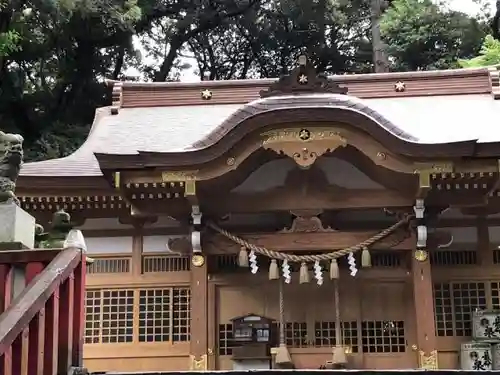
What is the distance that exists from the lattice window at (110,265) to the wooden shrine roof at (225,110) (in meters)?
1.30

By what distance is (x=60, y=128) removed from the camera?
20047mm

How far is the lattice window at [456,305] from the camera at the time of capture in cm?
868

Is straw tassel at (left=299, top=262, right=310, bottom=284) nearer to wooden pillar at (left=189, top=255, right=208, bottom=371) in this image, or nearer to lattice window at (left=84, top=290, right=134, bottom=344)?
wooden pillar at (left=189, top=255, right=208, bottom=371)

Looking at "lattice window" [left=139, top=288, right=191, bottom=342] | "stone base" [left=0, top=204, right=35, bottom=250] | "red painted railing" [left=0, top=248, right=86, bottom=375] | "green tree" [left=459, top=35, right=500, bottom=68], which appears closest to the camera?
"red painted railing" [left=0, top=248, right=86, bottom=375]

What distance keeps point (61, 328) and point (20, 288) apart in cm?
40

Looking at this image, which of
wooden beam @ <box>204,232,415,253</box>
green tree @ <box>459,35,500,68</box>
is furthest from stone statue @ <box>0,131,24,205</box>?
green tree @ <box>459,35,500,68</box>

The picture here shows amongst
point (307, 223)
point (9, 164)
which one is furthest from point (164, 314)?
point (9, 164)

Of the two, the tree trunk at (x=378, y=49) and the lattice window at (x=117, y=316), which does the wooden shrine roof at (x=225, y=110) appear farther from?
the tree trunk at (x=378, y=49)

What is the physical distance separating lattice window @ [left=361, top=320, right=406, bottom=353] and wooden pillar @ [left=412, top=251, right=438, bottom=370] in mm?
356

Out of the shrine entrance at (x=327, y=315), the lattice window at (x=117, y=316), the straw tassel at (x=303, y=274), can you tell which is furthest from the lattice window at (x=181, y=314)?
the straw tassel at (x=303, y=274)

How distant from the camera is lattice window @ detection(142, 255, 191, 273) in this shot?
914cm

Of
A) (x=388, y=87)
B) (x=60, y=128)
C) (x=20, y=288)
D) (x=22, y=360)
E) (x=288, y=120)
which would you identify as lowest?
(x=22, y=360)

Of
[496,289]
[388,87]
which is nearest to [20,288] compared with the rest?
[496,289]

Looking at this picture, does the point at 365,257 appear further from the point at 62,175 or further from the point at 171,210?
the point at 62,175
